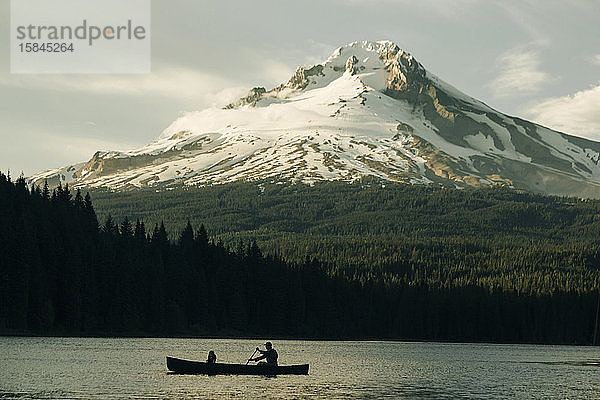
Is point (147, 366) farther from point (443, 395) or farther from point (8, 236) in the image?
point (8, 236)

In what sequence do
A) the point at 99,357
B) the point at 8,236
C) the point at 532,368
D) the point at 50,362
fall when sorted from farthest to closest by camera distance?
the point at 8,236 < the point at 532,368 < the point at 99,357 < the point at 50,362

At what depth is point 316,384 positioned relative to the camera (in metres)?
94.9

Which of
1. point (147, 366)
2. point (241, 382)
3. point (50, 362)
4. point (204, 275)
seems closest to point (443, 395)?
point (241, 382)

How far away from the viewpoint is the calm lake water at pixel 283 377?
83250mm

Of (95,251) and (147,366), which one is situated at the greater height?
(95,251)

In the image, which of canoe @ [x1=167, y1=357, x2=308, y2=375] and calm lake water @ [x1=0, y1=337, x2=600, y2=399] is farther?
canoe @ [x1=167, y1=357, x2=308, y2=375]

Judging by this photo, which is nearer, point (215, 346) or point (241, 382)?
point (241, 382)

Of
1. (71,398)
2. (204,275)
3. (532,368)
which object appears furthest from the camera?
(204,275)

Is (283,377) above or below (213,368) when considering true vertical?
below

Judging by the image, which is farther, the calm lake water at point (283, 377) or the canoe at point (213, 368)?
the canoe at point (213, 368)

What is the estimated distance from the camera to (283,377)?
4006 inches

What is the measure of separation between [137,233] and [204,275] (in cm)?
1782

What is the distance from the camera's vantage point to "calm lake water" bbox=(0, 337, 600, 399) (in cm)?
8325

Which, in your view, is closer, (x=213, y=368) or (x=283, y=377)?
(x=213, y=368)
